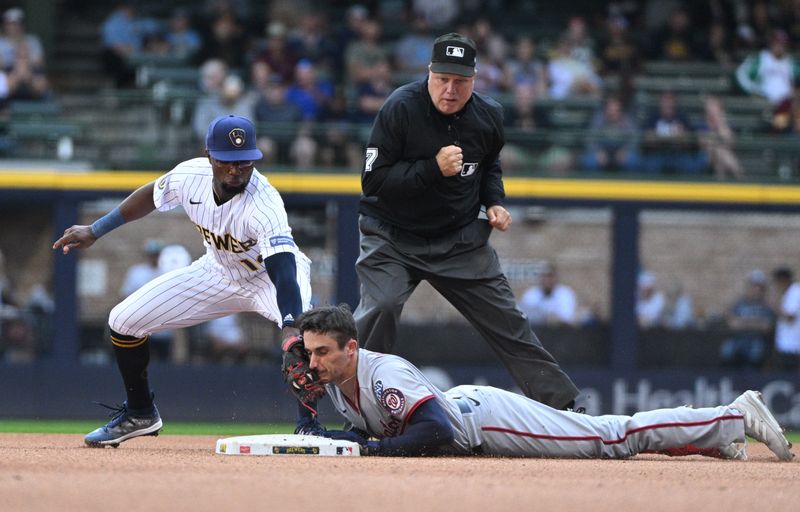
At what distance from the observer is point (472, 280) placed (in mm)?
6531

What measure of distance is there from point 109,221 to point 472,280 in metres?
1.88

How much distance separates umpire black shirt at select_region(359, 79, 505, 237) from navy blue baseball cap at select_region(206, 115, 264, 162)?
2.10 ft

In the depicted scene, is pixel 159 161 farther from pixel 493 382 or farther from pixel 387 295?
pixel 387 295

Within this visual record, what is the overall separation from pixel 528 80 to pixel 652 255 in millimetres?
2725

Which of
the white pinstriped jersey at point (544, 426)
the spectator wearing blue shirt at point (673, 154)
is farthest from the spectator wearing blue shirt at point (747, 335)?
the white pinstriped jersey at point (544, 426)

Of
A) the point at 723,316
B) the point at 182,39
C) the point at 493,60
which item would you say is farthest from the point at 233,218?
the point at 493,60

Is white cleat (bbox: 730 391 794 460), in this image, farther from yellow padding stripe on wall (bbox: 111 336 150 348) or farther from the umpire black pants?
yellow padding stripe on wall (bbox: 111 336 150 348)

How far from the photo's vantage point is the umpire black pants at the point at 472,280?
6488 millimetres

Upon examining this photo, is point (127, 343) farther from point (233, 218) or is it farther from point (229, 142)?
point (229, 142)

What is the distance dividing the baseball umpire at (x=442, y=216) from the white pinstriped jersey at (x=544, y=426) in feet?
1.56

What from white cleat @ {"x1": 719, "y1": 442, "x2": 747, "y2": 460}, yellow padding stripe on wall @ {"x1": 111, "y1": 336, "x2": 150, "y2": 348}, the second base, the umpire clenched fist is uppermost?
the umpire clenched fist

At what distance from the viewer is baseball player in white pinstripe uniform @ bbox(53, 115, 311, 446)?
20.1 ft

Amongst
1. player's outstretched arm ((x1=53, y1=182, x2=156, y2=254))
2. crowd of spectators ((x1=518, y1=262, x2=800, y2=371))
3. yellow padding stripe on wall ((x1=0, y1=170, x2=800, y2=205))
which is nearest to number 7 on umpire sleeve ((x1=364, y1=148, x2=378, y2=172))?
player's outstretched arm ((x1=53, y1=182, x2=156, y2=254))

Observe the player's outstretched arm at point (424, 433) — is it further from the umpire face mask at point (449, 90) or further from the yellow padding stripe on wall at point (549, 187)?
the yellow padding stripe on wall at point (549, 187)
